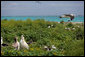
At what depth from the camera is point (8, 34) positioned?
1070 cm

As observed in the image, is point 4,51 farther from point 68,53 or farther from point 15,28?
point 15,28

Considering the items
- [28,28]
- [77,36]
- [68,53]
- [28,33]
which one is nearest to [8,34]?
[28,33]

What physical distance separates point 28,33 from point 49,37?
34.0 inches

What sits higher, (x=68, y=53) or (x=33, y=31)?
(x=68, y=53)

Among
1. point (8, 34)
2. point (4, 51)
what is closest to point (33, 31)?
point (8, 34)

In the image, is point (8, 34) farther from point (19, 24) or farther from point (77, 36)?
point (77, 36)

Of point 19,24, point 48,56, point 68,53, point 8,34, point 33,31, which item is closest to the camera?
point 48,56

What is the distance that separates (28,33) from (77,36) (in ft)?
6.56

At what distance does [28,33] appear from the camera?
10984 mm

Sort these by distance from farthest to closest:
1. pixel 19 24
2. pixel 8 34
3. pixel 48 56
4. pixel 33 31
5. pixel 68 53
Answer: pixel 19 24, pixel 33 31, pixel 8 34, pixel 68 53, pixel 48 56

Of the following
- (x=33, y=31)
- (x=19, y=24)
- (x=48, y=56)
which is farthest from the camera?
(x=19, y=24)

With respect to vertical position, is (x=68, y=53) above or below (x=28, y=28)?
above

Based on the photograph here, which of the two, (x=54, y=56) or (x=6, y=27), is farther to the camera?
(x=6, y=27)

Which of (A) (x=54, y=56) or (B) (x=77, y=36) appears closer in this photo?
(A) (x=54, y=56)
